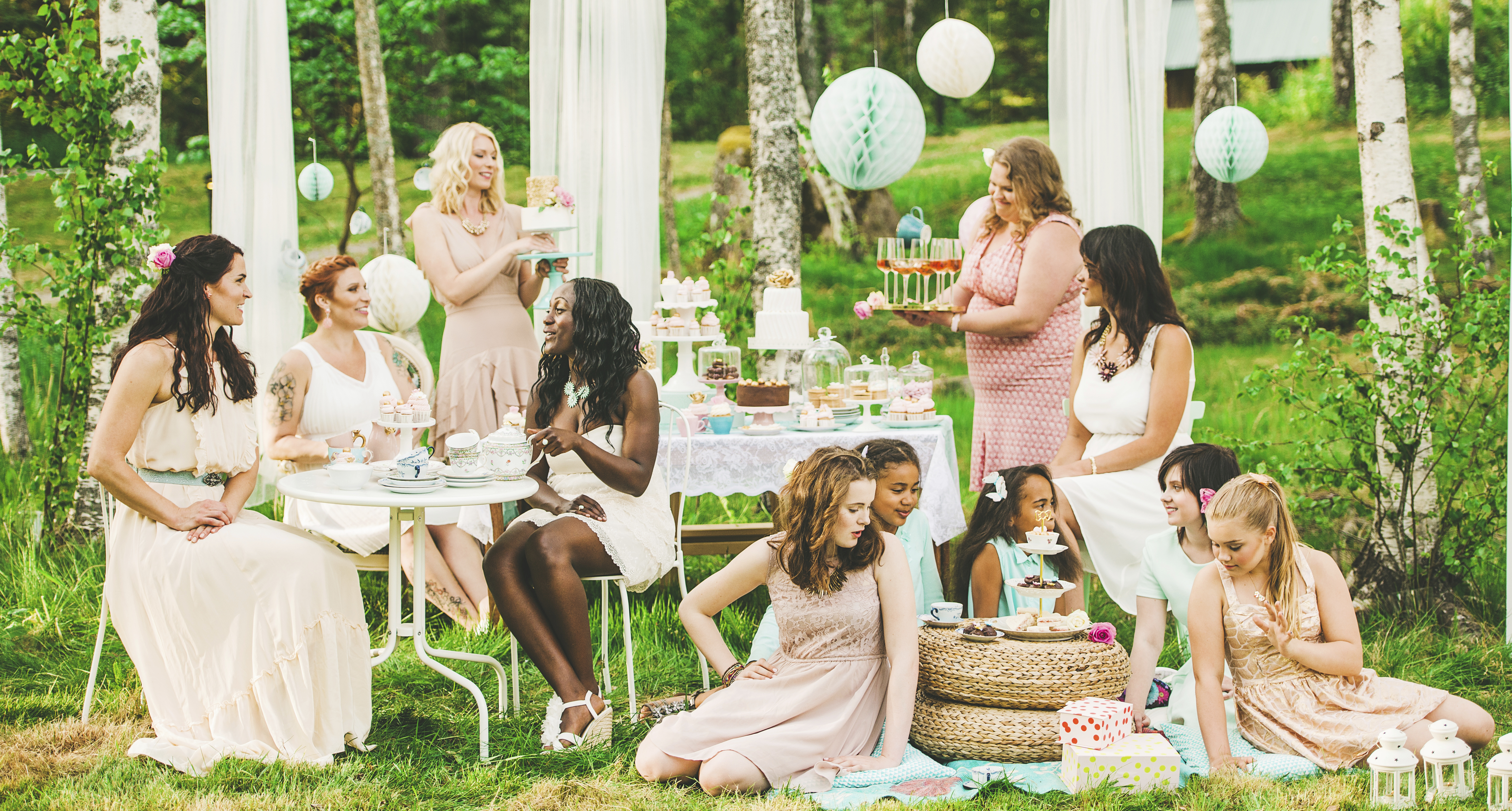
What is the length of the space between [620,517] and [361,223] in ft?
9.15

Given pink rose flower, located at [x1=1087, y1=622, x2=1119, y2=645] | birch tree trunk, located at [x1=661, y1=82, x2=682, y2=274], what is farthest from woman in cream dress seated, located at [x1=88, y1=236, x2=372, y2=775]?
birch tree trunk, located at [x1=661, y1=82, x2=682, y2=274]

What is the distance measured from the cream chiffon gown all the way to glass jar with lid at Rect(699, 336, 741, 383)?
6.14 feet

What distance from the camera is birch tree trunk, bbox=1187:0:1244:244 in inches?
459

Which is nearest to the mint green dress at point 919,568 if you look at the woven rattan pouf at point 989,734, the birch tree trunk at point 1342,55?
the woven rattan pouf at point 989,734

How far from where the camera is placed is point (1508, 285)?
15.3ft

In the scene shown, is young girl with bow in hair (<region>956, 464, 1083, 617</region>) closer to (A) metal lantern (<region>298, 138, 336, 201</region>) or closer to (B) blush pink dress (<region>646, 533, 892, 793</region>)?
(B) blush pink dress (<region>646, 533, 892, 793</region>)

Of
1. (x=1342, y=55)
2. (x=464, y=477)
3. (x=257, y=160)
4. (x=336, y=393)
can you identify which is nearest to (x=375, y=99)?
(x=257, y=160)

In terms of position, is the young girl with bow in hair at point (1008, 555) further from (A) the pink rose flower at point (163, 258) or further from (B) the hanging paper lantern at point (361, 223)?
(B) the hanging paper lantern at point (361, 223)

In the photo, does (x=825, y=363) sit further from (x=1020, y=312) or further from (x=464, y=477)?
(x=464, y=477)

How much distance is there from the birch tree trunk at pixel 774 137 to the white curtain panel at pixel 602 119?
110cm

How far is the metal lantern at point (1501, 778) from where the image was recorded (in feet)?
9.46

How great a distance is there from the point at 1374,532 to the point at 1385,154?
4.92 feet

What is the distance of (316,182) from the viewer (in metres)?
7.27

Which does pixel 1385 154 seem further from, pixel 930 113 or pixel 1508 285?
pixel 930 113
